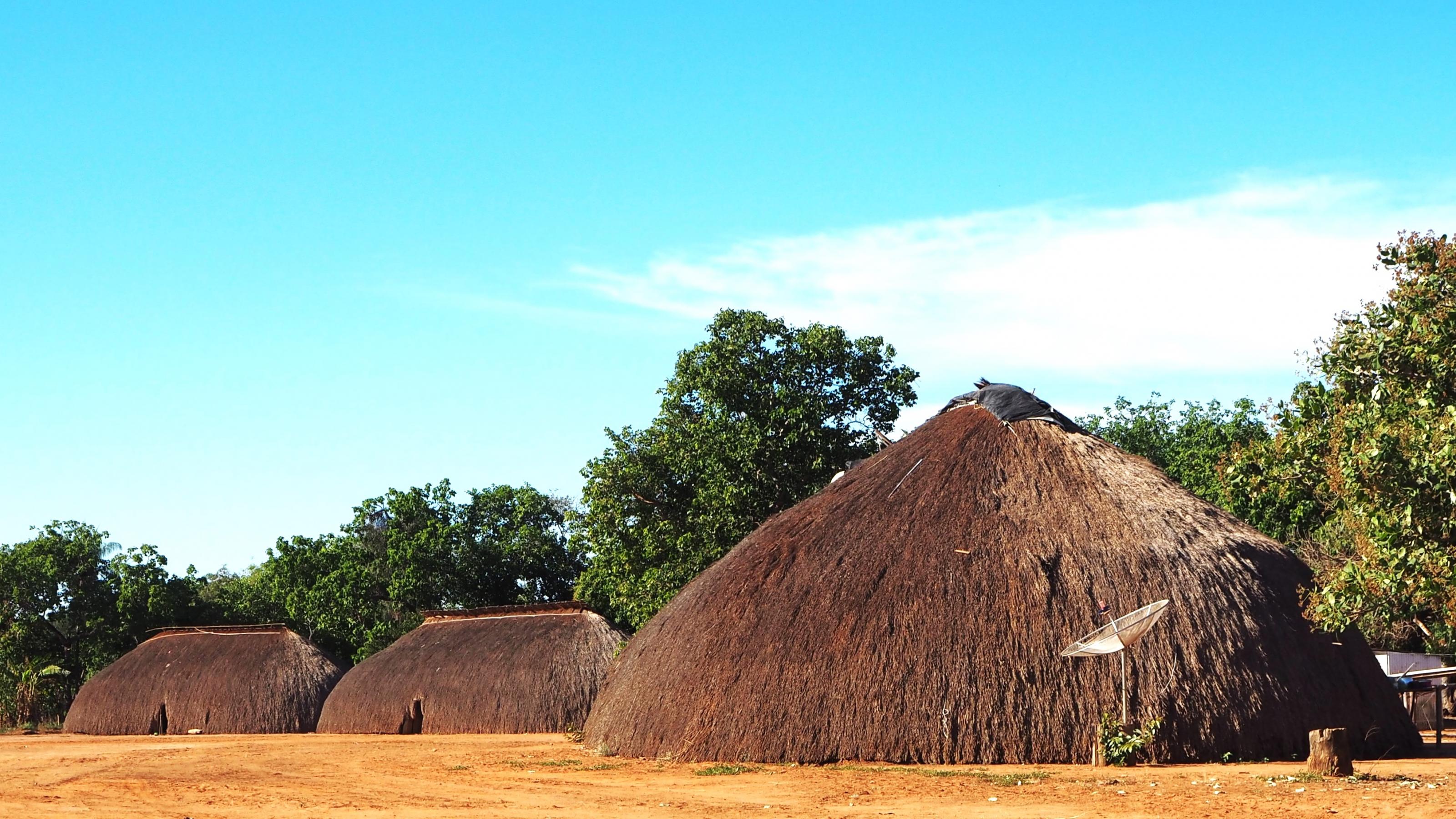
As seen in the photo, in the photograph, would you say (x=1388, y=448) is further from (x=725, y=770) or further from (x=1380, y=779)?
(x=725, y=770)

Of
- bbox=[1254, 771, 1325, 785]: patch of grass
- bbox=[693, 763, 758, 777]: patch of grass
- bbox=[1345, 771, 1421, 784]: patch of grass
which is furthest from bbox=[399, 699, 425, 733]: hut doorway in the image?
bbox=[1345, 771, 1421, 784]: patch of grass

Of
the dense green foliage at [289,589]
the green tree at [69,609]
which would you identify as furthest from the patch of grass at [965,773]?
the green tree at [69,609]

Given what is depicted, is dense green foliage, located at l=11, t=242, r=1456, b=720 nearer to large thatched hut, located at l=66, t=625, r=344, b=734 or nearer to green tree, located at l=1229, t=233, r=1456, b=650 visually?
green tree, located at l=1229, t=233, r=1456, b=650

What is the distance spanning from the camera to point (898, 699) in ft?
56.4

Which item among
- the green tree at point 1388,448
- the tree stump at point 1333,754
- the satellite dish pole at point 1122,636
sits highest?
the green tree at point 1388,448

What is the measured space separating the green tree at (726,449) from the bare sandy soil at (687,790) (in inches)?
406

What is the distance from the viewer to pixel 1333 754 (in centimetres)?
1457

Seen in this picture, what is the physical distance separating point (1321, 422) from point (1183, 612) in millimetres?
4972

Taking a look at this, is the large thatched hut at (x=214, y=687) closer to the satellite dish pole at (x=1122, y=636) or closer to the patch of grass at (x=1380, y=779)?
the satellite dish pole at (x=1122, y=636)

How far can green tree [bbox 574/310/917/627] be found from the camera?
3023cm

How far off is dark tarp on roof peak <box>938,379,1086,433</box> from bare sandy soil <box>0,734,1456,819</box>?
277 inches

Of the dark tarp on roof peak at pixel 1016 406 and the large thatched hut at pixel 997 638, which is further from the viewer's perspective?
the dark tarp on roof peak at pixel 1016 406

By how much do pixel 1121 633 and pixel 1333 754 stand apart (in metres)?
2.79

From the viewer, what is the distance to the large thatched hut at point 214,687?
3412 centimetres
